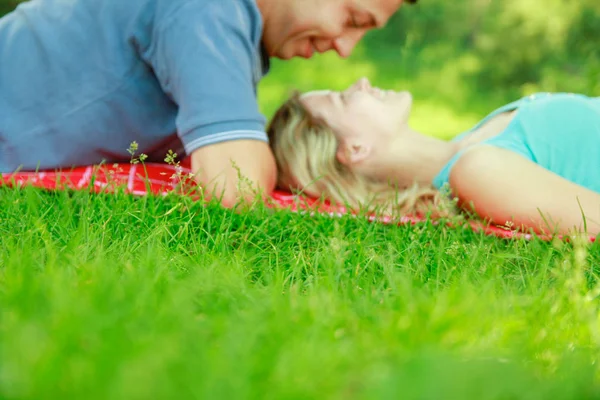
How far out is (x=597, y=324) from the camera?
159cm

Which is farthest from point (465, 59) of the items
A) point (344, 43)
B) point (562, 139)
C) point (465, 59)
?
point (562, 139)

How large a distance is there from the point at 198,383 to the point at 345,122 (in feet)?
7.14

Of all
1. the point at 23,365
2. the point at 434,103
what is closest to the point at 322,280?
the point at 23,365

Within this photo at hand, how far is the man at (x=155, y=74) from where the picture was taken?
2588mm

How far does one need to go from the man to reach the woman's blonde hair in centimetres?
25

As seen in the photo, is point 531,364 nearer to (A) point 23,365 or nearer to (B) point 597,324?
(B) point 597,324

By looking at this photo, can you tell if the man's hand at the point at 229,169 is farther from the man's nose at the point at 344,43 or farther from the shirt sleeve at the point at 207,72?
the man's nose at the point at 344,43

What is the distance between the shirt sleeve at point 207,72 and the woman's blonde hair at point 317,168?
370 millimetres

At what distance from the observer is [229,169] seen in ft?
8.47

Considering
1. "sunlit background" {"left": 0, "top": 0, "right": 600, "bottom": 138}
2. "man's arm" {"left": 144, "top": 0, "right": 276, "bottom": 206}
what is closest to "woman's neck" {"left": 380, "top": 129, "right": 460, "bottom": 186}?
"man's arm" {"left": 144, "top": 0, "right": 276, "bottom": 206}

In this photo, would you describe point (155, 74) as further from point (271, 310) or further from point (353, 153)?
point (271, 310)

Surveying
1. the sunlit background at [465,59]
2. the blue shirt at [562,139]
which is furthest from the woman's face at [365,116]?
the sunlit background at [465,59]

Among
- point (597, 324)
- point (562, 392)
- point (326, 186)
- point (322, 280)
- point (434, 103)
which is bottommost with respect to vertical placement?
point (434, 103)

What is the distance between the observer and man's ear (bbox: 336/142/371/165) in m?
3.09
